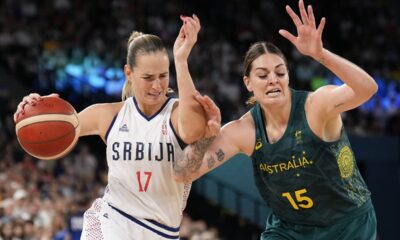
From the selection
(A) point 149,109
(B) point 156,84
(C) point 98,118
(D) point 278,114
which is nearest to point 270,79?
(D) point 278,114

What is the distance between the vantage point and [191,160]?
5.08 meters

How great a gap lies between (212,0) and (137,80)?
16616 mm

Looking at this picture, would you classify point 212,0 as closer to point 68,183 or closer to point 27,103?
point 68,183

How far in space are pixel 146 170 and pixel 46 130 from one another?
30.1 inches

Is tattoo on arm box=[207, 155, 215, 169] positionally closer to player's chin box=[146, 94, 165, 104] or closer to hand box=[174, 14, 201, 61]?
player's chin box=[146, 94, 165, 104]

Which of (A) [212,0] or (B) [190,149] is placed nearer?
(B) [190,149]

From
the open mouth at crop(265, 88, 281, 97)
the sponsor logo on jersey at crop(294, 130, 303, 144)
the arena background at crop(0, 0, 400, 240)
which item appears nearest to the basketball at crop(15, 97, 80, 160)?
the open mouth at crop(265, 88, 281, 97)

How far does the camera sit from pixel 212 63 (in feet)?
59.0

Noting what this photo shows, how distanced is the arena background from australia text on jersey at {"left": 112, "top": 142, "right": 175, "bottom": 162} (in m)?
5.90

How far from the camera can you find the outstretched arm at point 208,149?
4918 millimetres

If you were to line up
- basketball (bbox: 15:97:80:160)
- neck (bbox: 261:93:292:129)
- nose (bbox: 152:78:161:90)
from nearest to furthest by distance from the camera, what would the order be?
nose (bbox: 152:78:161:90) < neck (bbox: 261:93:292:129) < basketball (bbox: 15:97:80:160)

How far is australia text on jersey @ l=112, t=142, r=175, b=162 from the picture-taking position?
16.8 feet

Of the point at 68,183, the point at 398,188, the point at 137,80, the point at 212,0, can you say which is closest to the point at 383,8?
the point at 212,0

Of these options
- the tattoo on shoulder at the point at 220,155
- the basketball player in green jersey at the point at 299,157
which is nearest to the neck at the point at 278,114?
the basketball player in green jersey at the point at 299,157
